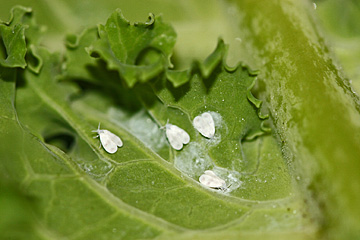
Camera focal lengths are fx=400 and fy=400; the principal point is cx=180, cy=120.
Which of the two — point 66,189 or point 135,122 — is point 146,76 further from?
point 66,189

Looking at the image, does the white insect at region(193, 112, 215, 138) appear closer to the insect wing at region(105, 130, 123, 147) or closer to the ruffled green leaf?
the ruffled green leaf

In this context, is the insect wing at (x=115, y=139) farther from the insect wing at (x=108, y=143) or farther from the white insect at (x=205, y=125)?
the white insect at (x=205, y=125)

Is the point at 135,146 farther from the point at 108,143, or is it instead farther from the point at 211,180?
the point at 211,180

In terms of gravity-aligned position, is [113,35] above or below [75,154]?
above

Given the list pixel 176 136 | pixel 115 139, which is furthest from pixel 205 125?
pixel 115 139

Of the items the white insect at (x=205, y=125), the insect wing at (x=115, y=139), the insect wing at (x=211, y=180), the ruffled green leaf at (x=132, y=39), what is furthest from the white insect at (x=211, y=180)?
the ruffled green leaf at (x=132, y=39)

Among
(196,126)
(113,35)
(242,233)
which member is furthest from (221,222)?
(113,35)
